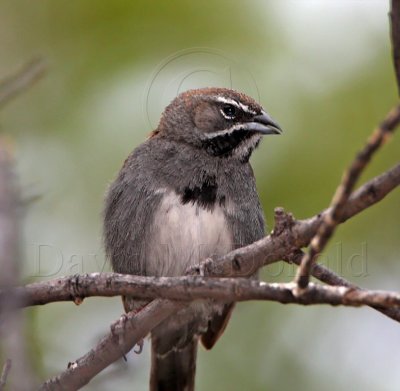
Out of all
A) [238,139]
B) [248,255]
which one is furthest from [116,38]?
[248,255]

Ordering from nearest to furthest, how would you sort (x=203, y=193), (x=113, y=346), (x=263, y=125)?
(x=113, y=346) < (x=203, y=193) < (x=263, y=125)

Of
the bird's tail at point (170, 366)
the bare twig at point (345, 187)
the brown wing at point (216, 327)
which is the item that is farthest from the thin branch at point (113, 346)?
the bird's tail at point (170, 366)

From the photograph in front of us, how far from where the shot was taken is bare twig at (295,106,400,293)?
305cm

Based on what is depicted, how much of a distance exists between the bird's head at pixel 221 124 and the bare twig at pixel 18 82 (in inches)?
71.7

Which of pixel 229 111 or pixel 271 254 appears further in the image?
pixel 229 111

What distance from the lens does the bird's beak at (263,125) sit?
20.5ft

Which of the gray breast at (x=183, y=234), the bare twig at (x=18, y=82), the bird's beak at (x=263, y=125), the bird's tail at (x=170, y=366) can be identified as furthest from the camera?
the bird's tail at (x=170, y=366)

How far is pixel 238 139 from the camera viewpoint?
251 inches

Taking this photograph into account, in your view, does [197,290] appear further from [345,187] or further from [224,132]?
[224,132]

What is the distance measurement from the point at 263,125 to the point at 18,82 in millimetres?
2434

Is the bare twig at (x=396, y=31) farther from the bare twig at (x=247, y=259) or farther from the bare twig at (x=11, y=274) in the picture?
the bare twig at (x=11, y=274)

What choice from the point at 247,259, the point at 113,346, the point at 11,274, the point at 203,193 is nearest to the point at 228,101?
the point at 203,193

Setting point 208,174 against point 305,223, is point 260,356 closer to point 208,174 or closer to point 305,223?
point 208,174

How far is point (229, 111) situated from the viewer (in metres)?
6.46
